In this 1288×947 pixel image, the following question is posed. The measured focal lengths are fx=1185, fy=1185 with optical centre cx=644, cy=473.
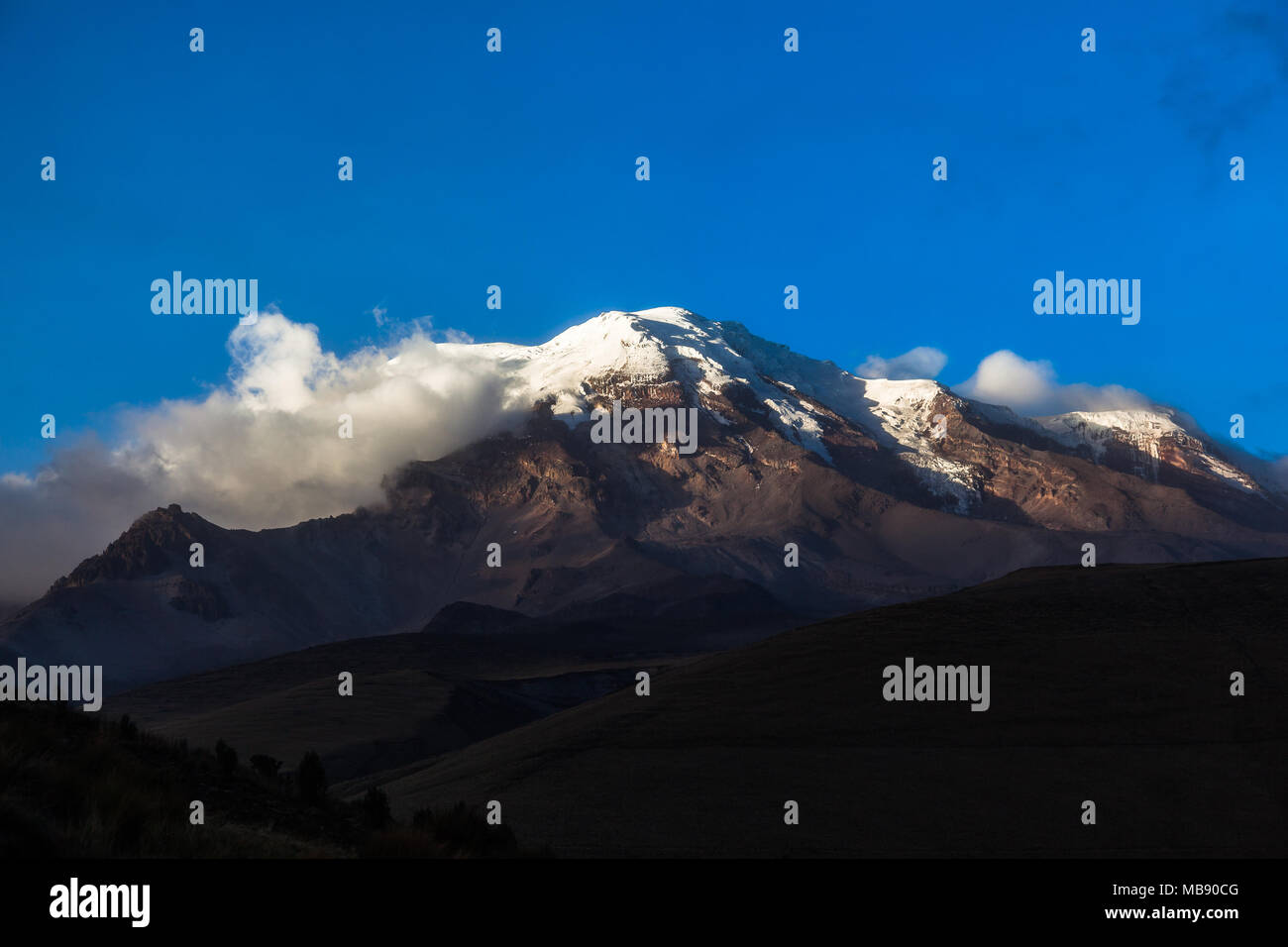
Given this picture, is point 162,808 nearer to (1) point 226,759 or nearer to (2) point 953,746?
(1) point 226,759

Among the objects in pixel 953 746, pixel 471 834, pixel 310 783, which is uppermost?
pixel 310 783

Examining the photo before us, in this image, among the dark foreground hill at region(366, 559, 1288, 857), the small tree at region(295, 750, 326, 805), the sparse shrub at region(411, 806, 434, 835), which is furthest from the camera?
the dark foreground hill at region(366, 559, 1288, 857)

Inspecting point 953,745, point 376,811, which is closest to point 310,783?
point 376,811

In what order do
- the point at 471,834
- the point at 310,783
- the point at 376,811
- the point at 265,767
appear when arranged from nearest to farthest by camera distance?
1. the point at 471,834
2. the point at 376,811
3. the point at 310,783
4. the point at 265,767

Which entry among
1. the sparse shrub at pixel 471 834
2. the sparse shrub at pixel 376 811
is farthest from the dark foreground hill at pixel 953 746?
the sparse shrub at pixel 471 834

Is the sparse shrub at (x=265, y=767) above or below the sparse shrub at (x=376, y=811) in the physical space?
above

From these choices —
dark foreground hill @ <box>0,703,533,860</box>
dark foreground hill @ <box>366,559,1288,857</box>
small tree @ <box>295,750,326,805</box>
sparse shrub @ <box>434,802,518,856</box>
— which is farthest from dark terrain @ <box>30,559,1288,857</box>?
small tree @ <box>295,750,326,805</box>

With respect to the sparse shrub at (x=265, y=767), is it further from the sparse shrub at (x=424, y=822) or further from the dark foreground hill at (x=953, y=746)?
the dark foreground hill at (x=953, y=746)

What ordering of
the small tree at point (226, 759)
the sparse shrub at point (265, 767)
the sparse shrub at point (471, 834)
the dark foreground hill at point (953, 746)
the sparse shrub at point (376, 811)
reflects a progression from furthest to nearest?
the dark foreground hill at point (953, 746) < the sparse shrub at point (265, 767) < the small tree at point (226, 759) < the sparse shrub at point (376, 811) < the sparse shrub at point (471, 834)

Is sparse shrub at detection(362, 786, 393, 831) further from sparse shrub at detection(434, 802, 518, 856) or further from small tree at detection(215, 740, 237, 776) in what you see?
small tree at detection(215, 740, 237, 776)
